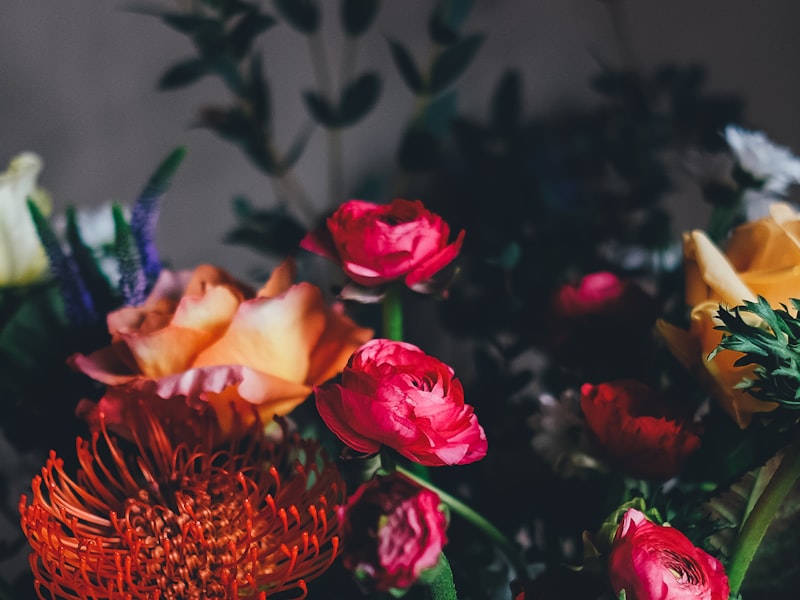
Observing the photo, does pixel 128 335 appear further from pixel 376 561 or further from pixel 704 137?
pixel 704 137

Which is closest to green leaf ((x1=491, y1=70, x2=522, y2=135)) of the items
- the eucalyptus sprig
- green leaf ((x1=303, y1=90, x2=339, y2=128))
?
green leaf ((x1=303, y1=90, x2=339, y2=128))

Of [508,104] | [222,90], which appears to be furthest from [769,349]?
[222,90]

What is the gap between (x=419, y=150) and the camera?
0.59m

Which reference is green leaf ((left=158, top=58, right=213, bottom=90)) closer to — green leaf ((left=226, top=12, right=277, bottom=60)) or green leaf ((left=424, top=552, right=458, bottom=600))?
green leaf ((left=226, top=12, right=277, bottom=60))

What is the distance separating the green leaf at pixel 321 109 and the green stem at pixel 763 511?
45cm

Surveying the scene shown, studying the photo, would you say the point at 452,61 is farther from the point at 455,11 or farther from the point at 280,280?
the point at 280,280

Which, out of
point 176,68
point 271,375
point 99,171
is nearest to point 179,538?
point 271,375

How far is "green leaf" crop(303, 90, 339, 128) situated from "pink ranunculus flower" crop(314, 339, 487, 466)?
15.1 inches

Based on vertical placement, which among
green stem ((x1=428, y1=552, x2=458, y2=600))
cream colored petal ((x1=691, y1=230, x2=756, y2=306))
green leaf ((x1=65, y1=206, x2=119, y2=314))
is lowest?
green stem ((x1=428, y1=552, x2=458, y2=600))

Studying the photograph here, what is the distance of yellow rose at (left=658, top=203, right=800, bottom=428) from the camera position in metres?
0.34

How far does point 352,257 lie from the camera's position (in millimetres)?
349

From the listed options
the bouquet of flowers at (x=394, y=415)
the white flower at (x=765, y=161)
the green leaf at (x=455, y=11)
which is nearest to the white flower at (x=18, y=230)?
the bouquet of flowers at (x=394, y=415)

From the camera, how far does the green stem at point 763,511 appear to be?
0.32 meters

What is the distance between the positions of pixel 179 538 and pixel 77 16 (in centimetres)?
55
